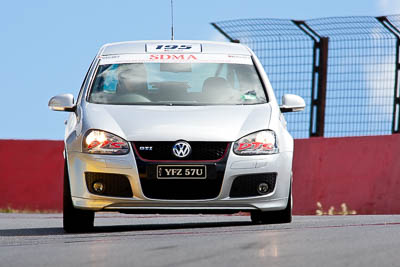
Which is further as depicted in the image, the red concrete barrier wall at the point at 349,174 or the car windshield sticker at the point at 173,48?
the red concrete barrier wall at the point at 349,174

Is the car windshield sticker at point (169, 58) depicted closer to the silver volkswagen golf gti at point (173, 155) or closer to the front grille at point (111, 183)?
the silver volkswagen golf gti at point (173, 155)

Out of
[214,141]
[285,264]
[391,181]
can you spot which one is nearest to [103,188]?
[214,141]

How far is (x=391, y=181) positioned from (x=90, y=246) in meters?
7.00

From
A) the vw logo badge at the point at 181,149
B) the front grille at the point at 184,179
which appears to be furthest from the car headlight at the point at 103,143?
the vw logo badge at the point at 181,149

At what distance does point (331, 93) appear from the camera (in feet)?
A: 47.2

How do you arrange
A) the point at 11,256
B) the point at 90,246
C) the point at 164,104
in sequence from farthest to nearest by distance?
the point at 164,104 → the point at 90,246 → the point at 11,256

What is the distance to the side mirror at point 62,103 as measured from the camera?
9039 millimetres

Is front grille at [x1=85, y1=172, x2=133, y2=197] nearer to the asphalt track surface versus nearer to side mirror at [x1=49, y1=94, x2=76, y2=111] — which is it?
the asphalt track surface

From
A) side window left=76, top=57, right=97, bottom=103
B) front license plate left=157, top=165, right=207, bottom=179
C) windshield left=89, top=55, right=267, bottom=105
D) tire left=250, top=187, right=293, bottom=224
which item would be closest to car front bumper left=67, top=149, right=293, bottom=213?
front license plate left=157, top=165, right=207, bottom=179

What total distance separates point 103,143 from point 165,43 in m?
1.94

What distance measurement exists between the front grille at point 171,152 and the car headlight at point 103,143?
4.1 inches

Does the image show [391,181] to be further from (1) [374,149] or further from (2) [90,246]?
(2) [90,246]

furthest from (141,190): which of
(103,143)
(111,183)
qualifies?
(103,143)

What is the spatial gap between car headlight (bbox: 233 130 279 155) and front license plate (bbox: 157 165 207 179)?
321 mm
